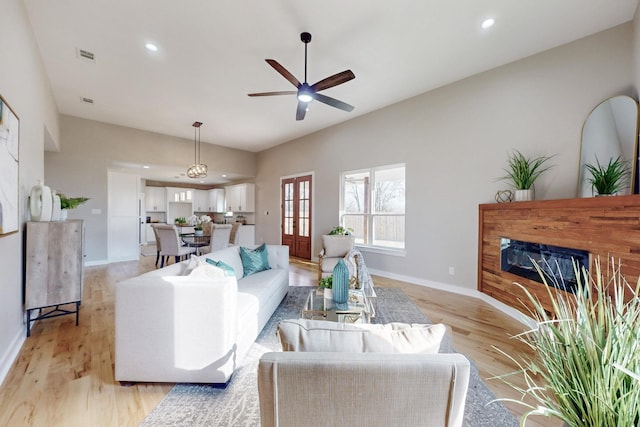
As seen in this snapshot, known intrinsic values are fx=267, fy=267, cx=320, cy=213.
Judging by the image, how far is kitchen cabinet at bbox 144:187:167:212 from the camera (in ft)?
31.6

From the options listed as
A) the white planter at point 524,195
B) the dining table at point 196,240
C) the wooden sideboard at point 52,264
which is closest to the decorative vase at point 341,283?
the white planter at point 524,195

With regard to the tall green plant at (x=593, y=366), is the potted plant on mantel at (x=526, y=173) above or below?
above

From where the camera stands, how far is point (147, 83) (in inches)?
154

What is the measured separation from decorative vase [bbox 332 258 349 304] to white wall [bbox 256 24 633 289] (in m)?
2.41

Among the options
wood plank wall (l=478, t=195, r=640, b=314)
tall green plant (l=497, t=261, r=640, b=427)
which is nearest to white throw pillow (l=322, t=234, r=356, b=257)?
wood plank wall (l=478, t=195, r=640, b=314)

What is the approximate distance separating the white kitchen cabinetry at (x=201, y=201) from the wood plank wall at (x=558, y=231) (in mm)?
9377

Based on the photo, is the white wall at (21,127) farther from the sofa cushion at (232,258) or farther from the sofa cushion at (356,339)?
the sofa cushion at (356,339)

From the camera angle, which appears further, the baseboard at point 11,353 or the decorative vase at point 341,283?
the decorative vase at point 341,283

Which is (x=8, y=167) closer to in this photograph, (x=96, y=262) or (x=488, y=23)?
(x=488, y=23)

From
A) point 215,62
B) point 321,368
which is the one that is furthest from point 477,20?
point 321,368

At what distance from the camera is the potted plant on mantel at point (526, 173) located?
317 centimetres

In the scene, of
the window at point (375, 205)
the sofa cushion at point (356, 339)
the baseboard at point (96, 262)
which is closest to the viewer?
the sofa cushion at point (356, 339)

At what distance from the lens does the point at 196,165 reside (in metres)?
5.89

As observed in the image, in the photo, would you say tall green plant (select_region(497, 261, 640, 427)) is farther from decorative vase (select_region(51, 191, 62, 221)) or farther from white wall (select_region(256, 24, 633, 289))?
decorative vase (select_region(51, 191, 62, 221))
